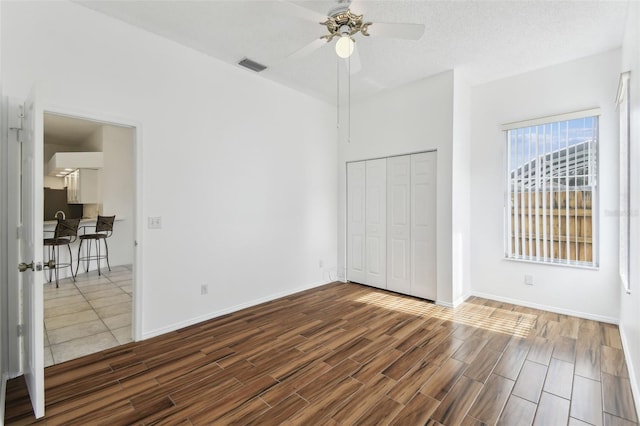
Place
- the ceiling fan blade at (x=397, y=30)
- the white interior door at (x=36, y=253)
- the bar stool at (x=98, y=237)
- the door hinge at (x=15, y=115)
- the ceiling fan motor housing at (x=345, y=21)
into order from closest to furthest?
the white interior door at (x=36, y=253), the ceiling fan blade at (x=397, y=30), the ceiling fan motor housing at (x=345, y=21), the door hinge at (x=15, y=115), the bar stool at (x=98, y=237)

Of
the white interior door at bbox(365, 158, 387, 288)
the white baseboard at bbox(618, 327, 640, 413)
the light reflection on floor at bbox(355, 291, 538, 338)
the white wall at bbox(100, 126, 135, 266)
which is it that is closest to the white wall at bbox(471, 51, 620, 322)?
the light reflection on floor at bbox(355, 291, 538, 338)

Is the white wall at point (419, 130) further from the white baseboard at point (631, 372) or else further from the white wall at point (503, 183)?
the white baseboard at point (631, 372)

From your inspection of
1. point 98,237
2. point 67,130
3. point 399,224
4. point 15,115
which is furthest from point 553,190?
point 67,130

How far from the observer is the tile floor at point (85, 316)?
2.79 m

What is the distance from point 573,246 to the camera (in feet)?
11.4

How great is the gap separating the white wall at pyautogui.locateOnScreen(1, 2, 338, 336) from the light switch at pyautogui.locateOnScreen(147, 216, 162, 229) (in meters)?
0.04

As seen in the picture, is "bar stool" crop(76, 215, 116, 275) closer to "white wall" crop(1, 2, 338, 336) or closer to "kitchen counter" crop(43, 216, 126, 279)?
"kitchen counter" crop(43, 216, 126, 279)

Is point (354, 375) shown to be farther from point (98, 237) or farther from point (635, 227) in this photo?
point (98, 237)

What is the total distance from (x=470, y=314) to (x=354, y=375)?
2043 millimetres

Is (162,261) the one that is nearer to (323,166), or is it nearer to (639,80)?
(323,166)

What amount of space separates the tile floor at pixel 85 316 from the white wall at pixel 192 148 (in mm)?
514

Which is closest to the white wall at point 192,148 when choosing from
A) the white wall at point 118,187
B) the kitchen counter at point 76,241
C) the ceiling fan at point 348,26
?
A: the ceiling fan at point 348,26

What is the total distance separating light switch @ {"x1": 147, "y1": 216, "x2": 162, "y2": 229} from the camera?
2.99m

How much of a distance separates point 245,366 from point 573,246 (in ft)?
13.0
